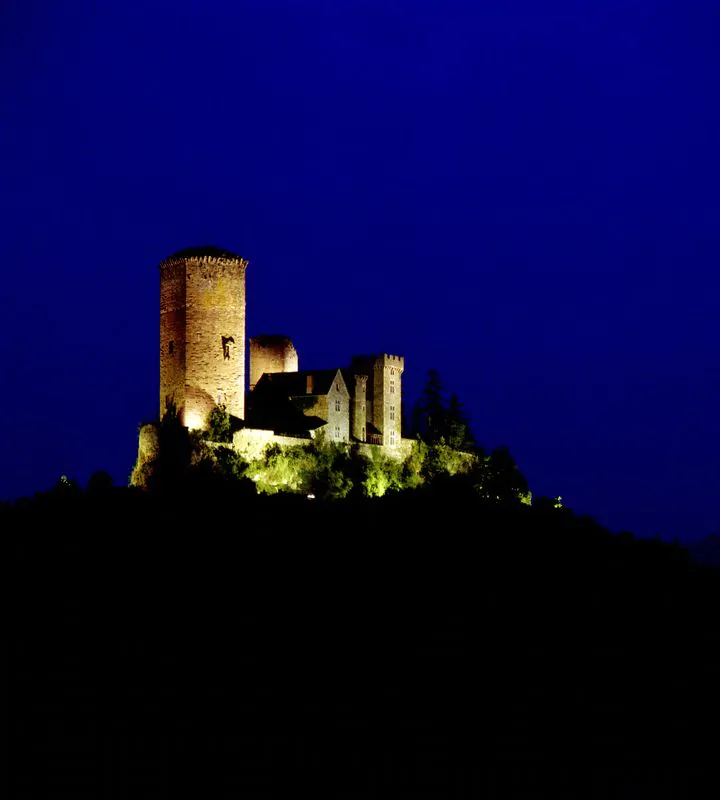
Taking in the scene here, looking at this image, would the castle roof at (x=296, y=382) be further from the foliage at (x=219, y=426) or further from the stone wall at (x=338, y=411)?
the foliage at (x=219, y=426)

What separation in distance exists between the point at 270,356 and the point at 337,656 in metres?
29.7

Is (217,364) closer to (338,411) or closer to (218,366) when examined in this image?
(218,366)

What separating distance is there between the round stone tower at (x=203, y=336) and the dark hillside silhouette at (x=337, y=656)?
20.1 ft

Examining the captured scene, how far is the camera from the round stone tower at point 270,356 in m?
56.3

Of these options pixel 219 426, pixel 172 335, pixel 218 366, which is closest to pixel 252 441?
pixel 219 426

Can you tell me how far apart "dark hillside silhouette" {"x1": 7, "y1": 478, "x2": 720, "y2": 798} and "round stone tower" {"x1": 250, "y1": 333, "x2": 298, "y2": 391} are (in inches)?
534

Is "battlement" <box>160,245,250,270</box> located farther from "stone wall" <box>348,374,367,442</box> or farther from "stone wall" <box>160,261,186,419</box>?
"stone wall" <box>348,374,367,442</box>

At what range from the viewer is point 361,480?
53000 millimetres

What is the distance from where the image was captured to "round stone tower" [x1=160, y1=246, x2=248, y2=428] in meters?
48.5

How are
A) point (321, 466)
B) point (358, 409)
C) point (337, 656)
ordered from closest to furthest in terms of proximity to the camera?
point (337, 656) → point (321, 466) → point (358, 409)

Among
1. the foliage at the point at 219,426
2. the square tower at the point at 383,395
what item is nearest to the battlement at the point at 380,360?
the square tower at the point at 383,395

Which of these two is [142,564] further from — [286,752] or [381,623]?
[286,752]

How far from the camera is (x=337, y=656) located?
2841 cm

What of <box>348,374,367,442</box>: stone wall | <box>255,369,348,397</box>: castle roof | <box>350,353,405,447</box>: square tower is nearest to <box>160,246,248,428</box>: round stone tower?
<box>255,369,348,397</box>: castle roof
